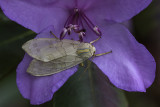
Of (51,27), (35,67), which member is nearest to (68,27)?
(51,27)

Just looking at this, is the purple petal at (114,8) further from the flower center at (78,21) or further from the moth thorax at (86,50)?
the moth thorax at (86,50)

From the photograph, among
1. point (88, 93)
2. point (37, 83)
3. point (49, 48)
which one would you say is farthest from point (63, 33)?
point (88, 93)

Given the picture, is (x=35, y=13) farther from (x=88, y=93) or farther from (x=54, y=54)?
(x=88, y=93)

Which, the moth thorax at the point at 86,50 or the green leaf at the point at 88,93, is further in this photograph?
the green leaf at the point at 88,93

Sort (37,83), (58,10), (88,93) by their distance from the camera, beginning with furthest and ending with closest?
(88,93)
(58,10)
(37,83)

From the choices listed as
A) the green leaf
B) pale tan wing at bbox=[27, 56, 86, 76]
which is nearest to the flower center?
pale tan wing at bbox=[27, 56, 86, 76]

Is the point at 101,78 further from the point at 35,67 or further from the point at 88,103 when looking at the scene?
the point at 35,67

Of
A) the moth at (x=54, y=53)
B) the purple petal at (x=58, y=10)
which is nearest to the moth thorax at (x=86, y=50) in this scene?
the moth at (x=54, y=53)
